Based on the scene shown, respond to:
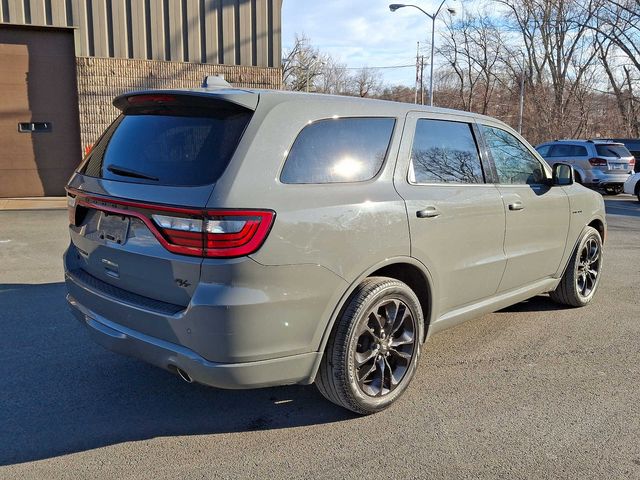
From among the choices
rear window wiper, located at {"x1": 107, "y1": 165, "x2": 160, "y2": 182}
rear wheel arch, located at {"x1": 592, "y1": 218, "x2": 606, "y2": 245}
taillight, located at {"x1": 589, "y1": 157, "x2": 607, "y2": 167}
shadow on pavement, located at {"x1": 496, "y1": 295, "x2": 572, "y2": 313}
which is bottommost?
shadow on pavement, located at {"x1": 496, "y1": 295, "x2": 572, "y2": 313}

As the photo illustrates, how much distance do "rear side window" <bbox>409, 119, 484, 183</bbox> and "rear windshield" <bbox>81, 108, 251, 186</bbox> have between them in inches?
50.1

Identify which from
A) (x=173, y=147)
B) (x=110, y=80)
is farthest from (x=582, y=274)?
(x=110, y=80)

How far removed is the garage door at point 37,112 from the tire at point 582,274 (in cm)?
1228

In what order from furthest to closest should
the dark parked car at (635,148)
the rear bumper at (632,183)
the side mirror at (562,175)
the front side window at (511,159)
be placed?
the dark parked car at (635,148), the rear bumper at (632,183), the side mirror at (562,175), the front side window at (511,159)

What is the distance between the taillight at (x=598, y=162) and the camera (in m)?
17.8

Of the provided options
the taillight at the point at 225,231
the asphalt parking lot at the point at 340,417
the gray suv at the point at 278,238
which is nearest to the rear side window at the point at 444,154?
the gray suv at the point at 278,238

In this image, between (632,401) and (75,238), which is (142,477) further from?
(632,401)

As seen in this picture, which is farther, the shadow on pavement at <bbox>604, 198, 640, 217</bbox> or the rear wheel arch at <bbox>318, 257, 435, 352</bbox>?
the shadow on pavement at <bbox>604, 198, 640, 217</bbox>

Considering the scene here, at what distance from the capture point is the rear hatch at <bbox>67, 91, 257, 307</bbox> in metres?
2.74

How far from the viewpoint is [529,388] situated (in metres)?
3.78

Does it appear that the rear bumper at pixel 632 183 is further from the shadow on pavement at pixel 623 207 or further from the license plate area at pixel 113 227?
the license plate area at pixel 113 227

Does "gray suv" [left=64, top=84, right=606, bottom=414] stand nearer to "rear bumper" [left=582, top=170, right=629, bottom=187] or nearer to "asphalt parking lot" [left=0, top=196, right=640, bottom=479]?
"asphalt parking lot" [left=0, top=196, right=640, bottom=479]

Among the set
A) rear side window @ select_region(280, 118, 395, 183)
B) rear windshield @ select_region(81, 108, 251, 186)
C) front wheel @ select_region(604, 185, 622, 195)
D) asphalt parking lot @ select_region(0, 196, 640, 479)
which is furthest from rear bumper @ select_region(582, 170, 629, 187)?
rear windshield @ select_region(81, 108, 251, 186)

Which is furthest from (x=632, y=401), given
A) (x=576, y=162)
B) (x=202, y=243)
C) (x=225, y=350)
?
(x=576, y=162)
